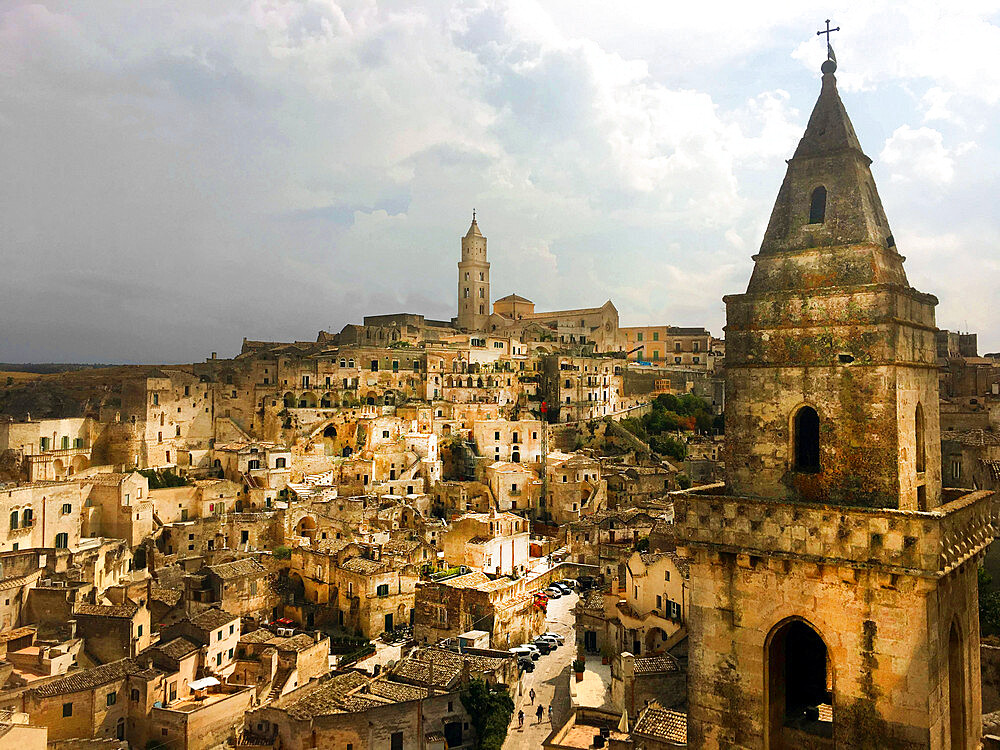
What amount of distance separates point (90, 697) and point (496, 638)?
13.3m

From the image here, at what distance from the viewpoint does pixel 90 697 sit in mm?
22188

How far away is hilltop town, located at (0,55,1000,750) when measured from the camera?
808 cm

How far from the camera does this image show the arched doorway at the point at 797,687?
A: 8.21 metres

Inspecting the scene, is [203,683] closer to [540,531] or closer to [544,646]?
[544,646]

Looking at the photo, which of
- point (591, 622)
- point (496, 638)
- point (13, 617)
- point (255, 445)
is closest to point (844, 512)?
point (591, 622)

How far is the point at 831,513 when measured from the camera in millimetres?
7871

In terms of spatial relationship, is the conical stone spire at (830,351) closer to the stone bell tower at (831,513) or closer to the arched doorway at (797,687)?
the stone bell tower at (831,513)

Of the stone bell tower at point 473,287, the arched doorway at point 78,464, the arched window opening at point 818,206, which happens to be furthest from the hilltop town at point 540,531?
the stone bell tower at point 473,287

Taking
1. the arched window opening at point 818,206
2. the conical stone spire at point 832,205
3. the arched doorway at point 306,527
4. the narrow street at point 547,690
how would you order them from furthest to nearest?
the arched doorway at point 306,527
the narrow street at point 547,690
the arched window opening at point 818,206
the conical stone spire at point 832,205

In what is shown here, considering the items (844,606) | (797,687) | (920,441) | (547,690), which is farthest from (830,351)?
(547,690)

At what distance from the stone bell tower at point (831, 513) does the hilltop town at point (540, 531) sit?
32 millimetres

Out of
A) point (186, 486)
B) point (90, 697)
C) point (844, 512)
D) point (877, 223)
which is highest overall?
point (877, 223)

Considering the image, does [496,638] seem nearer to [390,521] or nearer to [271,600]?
→ [271,600]

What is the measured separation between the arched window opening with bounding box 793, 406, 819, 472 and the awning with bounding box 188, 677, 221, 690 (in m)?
22.7
